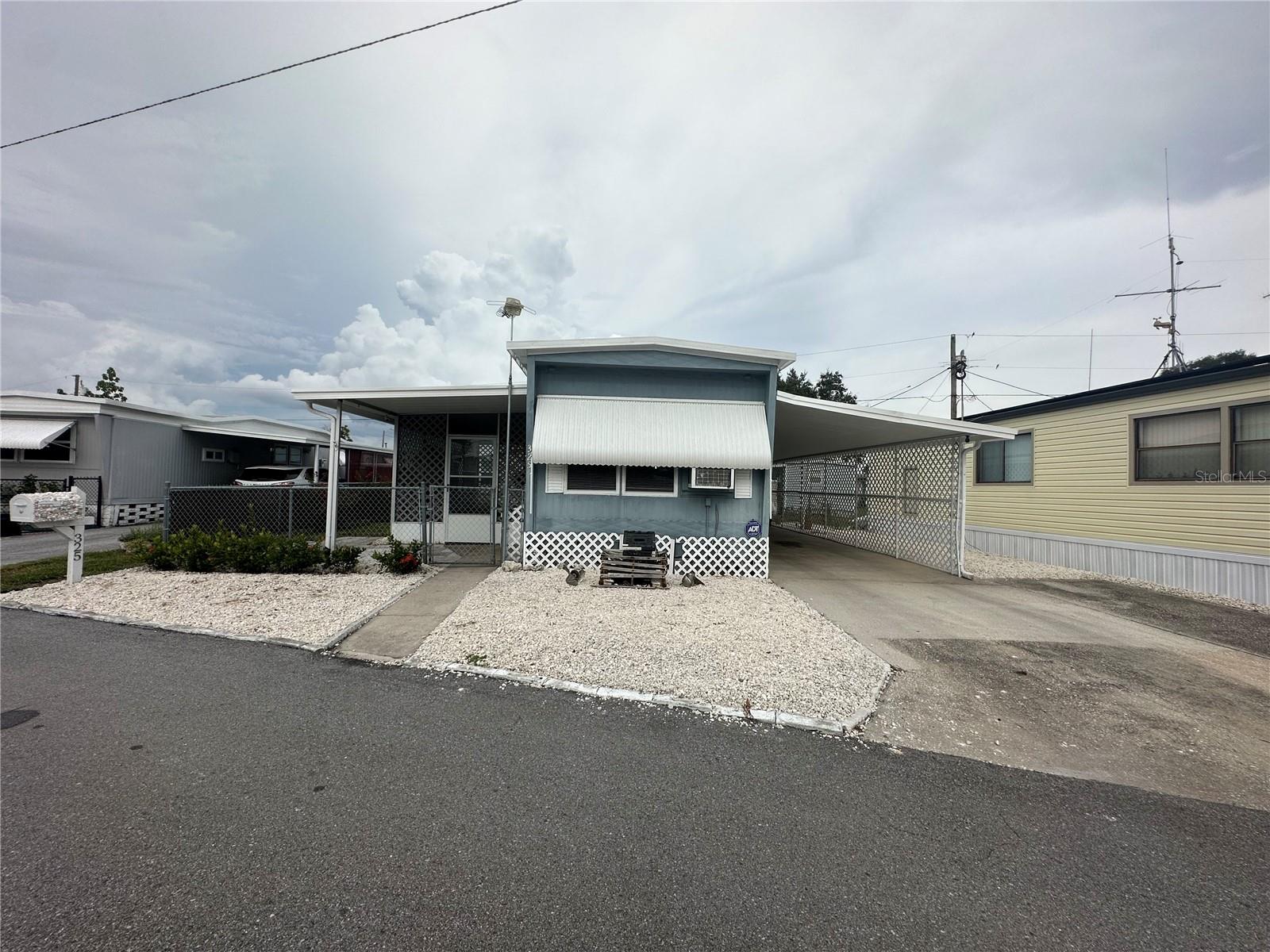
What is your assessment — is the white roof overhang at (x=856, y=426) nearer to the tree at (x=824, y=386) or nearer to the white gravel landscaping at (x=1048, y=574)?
the white gravel landscaping at (x=1048, y=574)

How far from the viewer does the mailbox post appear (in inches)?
255

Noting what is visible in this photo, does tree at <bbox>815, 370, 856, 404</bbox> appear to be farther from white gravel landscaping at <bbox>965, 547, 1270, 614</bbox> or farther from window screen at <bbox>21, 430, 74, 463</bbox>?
window screen at <bbox>21, 430, 74, 463</bbox>

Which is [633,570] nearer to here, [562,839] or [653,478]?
[653,478]

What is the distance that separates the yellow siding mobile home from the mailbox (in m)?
16.8

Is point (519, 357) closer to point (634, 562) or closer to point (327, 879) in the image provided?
point (634, 562)

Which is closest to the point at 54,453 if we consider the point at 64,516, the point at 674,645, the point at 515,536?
the point at 64,516

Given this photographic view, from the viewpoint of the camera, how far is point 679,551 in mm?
8555

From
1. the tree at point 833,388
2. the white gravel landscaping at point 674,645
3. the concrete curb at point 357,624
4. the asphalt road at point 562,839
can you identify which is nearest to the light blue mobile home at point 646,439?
the white gravel landscaping at point 674,645

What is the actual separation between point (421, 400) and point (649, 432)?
4.28m

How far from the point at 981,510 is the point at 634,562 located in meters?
10.5

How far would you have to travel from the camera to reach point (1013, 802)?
275cm

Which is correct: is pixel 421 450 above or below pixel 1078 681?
above

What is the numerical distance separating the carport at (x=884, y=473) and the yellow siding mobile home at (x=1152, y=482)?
1.81 meters

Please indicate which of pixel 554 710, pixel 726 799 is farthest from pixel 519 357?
pixel 726 799
